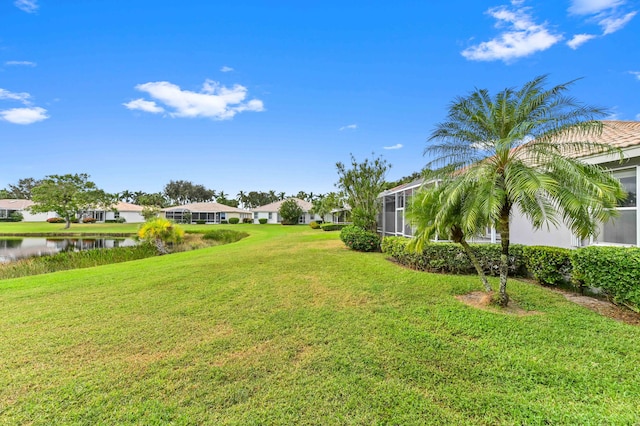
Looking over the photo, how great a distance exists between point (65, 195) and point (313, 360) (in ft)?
180

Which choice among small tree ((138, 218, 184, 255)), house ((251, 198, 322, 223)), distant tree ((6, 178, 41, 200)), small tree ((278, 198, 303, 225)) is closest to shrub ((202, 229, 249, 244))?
small tree ((138, 218, 184, 255))

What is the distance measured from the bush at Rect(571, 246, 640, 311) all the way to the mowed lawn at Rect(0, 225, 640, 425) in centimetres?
74

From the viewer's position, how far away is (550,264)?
714 centimetres

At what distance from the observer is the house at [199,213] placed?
5494 centimetres

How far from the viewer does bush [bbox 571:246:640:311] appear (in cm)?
514

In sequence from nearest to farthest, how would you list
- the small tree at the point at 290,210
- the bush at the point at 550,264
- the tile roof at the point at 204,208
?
1. the bush at the point at 550,264
2. the small tree at the point at 290,210
3. the tile roof at the point at 204,208

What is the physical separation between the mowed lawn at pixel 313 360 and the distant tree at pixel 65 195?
1849 inches

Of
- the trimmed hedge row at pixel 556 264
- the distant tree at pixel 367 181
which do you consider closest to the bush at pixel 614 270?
the trimmed hedge row at pixel 556 264

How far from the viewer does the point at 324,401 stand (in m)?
3.08

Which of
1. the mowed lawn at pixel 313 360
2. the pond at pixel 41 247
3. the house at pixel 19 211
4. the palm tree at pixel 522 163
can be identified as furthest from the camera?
the house at pixel 19 211

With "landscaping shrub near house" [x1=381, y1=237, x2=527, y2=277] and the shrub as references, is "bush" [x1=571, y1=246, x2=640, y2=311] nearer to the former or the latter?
"landscaping shrub near house" [x1=381, y1=237, x2=527, y2=277]

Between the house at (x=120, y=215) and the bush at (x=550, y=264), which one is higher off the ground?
the house at (x=120, y=215)

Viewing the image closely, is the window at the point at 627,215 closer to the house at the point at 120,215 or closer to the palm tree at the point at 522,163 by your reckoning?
the palm tree at the point at 522,163

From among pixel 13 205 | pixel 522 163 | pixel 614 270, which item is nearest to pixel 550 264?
pixel 614 270
